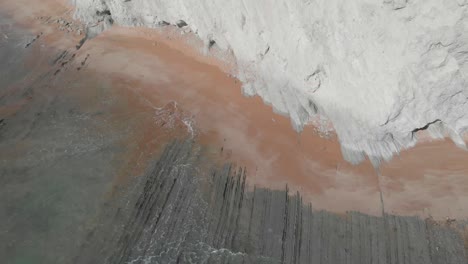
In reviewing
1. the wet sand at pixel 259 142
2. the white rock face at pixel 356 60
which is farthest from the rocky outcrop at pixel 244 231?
the white rock face at pixel 356 60

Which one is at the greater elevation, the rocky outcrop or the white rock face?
the white rock face

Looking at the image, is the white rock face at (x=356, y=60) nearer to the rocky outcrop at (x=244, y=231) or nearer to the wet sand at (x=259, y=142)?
the wet sand at (x=259, y=142)

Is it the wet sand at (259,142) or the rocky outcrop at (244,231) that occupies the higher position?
the wet sand at (259,142)

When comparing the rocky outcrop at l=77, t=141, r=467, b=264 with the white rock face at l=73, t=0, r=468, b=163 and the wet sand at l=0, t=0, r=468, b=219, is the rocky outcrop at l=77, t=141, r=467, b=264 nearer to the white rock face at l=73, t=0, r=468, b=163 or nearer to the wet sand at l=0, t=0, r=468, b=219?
the wet sand at l=0, t=0, r=468, b=219

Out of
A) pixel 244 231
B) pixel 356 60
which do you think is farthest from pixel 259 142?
pixel 356 60

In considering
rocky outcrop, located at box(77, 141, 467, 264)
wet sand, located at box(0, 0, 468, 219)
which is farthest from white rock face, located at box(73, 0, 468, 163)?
rocky outcrop, located at box(77, 141, 467, 264)

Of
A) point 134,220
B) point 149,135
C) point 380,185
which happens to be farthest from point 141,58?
point 380,185

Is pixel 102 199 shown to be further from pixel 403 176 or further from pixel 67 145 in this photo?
pixel 403 176
